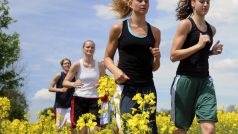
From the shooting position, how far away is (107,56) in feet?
16.4

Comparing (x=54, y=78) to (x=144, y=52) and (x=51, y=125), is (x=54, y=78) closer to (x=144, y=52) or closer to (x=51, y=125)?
(x=51, y=125)

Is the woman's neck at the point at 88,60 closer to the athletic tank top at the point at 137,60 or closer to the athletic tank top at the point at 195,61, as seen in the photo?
the athletic tank top at the point at 195,61

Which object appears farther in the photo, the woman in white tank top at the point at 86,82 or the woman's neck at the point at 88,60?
the woman's neck at the point at 88,60

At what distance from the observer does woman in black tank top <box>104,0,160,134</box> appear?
4750 mm

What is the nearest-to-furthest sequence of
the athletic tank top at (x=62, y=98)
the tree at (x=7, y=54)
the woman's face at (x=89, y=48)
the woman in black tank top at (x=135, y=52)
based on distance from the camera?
the woman in black tank top at (x=135, y=52), the woman's face at (x=89, y=48), the athletic tank top at (x=62, y=98), the tree at (x=7, y=54)

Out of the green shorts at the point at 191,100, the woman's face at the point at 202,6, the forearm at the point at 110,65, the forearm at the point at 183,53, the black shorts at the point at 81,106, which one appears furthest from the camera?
the black shorts at the point at 81,106

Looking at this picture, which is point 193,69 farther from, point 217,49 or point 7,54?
point 7,54

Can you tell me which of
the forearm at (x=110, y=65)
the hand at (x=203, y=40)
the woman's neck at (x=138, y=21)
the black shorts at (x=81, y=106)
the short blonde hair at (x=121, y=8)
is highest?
the short blonde hair at (x=121, y=8)

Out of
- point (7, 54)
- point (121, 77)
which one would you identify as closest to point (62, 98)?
point (121, 77)

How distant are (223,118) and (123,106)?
23.3 feet

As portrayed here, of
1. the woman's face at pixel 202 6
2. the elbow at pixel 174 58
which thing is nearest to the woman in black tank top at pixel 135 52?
the elbow at pixel 174 58

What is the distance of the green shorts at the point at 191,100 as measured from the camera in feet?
16.7

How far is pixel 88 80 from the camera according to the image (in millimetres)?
7195

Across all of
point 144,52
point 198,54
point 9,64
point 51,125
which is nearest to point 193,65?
point 198,54
